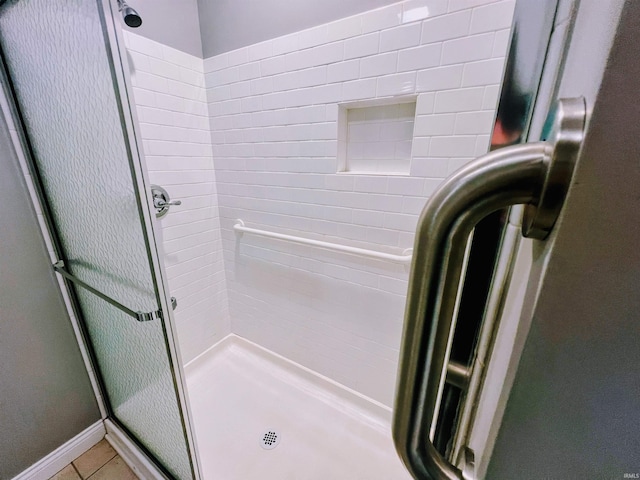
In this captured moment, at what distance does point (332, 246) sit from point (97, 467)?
1.49 m

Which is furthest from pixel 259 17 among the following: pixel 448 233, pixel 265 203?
pixel 448 233

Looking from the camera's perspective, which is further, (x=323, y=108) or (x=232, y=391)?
(x=232, y=391)

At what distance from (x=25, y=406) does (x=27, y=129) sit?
1.07 meters

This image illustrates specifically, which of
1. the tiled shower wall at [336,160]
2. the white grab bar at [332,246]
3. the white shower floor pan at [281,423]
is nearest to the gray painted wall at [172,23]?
the tiled shower wall at [336,160]

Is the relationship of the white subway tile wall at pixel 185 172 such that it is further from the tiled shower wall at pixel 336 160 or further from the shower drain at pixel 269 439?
the shower drain at pixel 269 439

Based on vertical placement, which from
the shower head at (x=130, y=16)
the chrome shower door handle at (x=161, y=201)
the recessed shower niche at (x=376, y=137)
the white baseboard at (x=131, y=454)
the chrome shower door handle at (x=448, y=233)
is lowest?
the white baseboard at (x=131, y=454)

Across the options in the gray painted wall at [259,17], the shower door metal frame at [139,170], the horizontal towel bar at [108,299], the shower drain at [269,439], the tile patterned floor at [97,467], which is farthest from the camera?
the shower drain at [269,439]

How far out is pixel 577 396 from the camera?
188 mm

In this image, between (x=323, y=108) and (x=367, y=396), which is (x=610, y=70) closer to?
(x=323, y=108)

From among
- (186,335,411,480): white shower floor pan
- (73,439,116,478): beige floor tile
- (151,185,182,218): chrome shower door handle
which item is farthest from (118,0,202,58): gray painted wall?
(73,439,116,478): beige floor tile

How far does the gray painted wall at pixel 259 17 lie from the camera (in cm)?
104

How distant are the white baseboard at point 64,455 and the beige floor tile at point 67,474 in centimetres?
1

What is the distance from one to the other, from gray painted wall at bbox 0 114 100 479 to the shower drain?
880 millimetres

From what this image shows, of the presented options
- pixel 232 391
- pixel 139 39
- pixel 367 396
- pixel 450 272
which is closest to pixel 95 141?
pixel 139 39
